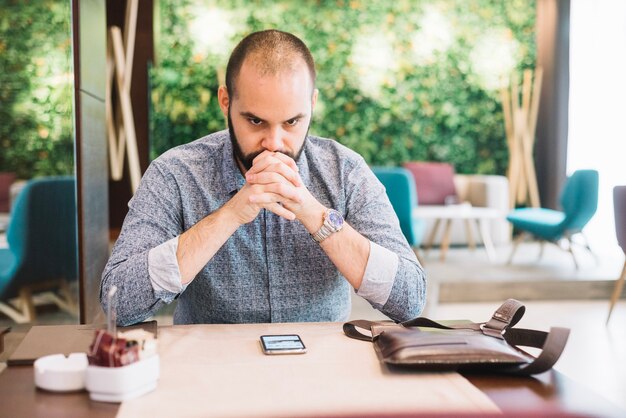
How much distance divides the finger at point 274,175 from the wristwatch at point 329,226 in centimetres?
11

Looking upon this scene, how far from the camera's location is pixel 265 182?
1.48 m

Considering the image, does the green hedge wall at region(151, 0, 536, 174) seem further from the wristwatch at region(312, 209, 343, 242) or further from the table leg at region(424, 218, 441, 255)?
the wristwatch at region(312, 209, 343, 242)

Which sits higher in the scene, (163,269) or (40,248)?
(163,269)

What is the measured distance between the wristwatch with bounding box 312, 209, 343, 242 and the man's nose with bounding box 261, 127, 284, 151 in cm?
18

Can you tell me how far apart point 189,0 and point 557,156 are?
175 inches

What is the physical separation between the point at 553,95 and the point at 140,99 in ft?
15.1

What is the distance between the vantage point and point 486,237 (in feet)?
21.8

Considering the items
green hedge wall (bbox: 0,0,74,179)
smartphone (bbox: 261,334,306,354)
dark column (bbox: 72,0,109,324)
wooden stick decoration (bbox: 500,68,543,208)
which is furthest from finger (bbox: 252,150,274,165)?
wooden stick decoration (bbox: 500,68,543,208)

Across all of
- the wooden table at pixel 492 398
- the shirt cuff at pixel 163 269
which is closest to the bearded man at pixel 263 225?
the shirt cuff at pixel 163 269

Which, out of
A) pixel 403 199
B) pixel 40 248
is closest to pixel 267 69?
pixel 40 248

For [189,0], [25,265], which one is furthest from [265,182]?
[189,0]

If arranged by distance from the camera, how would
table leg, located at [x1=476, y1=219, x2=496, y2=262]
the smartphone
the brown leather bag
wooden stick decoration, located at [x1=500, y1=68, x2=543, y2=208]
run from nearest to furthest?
1. the brown leather bag
2. the smartphone
3. table leg, located at [x1=476, y1=219, x2=496, y2=262]
4. wooden stick decoration, located at [x1=500, y1=68, x2=543, y2=208]

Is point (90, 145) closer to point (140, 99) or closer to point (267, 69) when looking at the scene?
point (267, 69)

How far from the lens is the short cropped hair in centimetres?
154
